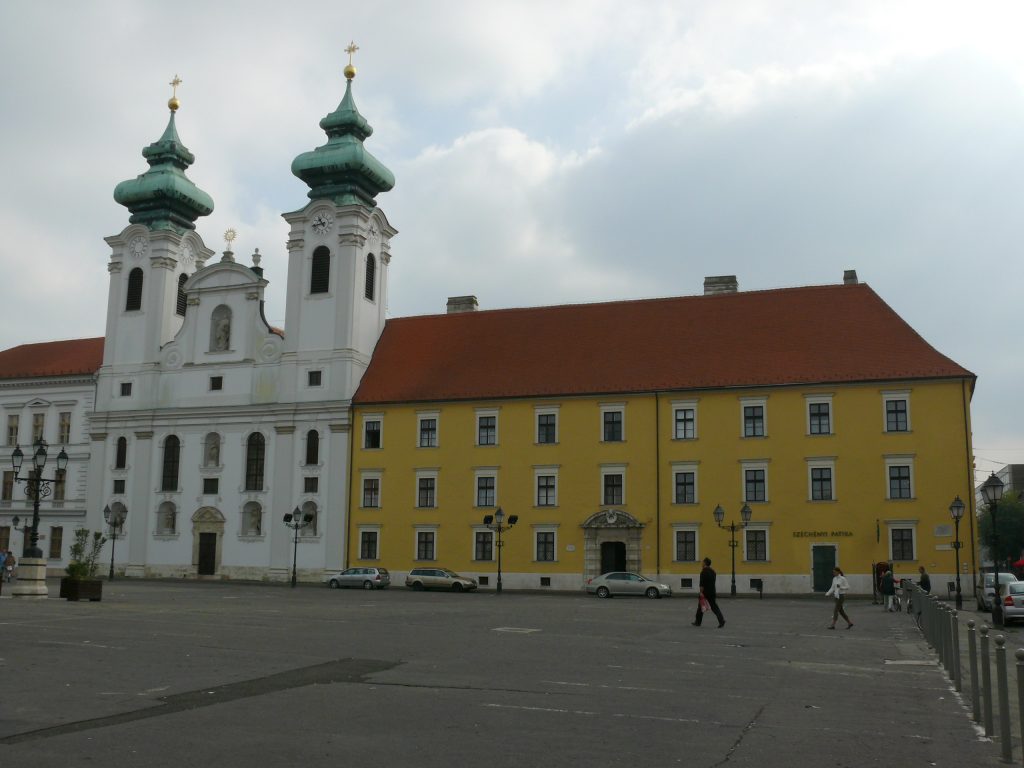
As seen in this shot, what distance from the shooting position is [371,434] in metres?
53.0

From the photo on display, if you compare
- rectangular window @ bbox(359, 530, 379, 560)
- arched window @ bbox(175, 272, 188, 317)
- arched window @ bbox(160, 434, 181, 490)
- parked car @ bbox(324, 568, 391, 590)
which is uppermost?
arched window @ bbox(175, 272, 188, 317)

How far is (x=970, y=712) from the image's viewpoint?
1177 centimetres

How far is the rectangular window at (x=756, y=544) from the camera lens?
148 ft

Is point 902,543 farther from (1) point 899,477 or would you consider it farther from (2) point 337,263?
(2) point 337,263

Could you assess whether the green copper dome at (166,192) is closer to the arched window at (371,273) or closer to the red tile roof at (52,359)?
the red tile roof at (52,359)

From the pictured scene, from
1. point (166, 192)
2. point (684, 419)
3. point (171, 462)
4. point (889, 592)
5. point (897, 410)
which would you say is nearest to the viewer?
point (889, 592)

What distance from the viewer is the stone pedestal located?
30922mm

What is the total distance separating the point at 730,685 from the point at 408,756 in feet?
20.7

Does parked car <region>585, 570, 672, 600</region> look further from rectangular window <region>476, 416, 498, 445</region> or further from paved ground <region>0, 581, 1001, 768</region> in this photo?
paved ground <region>0, 581, 1001, 768</region>

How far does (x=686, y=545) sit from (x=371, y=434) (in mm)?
17096

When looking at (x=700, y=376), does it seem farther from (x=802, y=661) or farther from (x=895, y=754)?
(x=895, y=754)

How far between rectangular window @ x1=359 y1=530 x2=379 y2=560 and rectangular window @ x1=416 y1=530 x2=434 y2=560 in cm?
231

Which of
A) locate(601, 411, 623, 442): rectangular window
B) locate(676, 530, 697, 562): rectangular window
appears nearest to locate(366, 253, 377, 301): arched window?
locate(601, 411, 623, 442): rectangular window

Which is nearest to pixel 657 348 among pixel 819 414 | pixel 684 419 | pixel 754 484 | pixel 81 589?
pixel 684 419
